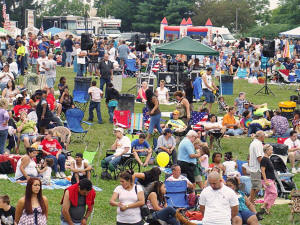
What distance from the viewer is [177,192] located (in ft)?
42.1

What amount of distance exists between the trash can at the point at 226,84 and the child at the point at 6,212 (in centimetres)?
1849

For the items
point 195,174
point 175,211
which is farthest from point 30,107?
point 175,211

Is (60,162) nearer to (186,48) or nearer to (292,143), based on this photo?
(292,143)

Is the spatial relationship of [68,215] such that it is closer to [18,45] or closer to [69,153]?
[69,153]

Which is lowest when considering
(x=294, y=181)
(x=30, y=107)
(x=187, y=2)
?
(x=294, y=181)

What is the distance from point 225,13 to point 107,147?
207 ft

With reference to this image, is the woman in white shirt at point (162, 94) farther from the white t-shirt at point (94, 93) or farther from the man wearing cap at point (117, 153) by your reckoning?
the man wearing cap at point (117, 153)

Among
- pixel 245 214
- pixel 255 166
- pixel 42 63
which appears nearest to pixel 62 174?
pixel 255 166

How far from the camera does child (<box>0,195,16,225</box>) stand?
33.9 ft

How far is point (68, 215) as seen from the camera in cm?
1035

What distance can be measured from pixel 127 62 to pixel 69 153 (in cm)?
1812

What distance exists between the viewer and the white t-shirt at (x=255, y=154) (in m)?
13.6

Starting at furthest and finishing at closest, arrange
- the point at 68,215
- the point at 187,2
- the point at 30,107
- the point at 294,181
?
the point at 187,2
the point at 30,107
the point at 294,181
the point at 68,215

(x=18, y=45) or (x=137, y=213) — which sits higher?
(x=18, y=45)
